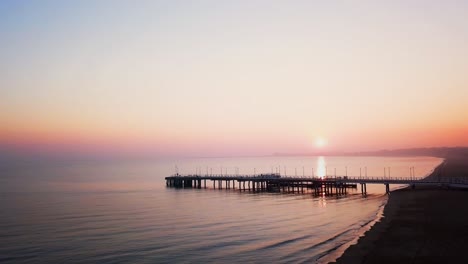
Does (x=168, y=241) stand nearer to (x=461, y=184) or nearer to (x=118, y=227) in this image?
(x=118, y=227)

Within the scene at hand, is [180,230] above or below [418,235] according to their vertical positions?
below

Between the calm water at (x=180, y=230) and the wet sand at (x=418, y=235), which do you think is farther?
the calm water at (x=180, y=230)

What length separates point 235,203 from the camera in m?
68.4

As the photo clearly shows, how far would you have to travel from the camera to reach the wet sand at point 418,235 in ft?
90.7

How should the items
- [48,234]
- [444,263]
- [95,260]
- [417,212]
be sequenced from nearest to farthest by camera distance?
[444,263]
[95,260]
[48,234]
[417,212]

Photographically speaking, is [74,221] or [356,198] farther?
[356,198]

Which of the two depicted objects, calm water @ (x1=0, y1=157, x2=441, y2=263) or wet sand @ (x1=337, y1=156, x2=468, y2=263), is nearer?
wet sand @ (x1=337, y1=156, x2=468, y2=263)

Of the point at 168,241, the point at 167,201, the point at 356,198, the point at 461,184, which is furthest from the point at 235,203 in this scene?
the point at 461,184

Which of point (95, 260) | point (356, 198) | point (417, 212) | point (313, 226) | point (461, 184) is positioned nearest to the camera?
point (95, 260)

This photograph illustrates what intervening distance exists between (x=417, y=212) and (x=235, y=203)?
30081 mm

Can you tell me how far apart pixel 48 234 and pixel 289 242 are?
2376cm

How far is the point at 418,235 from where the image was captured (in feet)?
113

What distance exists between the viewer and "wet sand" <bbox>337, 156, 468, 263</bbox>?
90.7 ft

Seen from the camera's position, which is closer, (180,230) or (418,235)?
(418,235)
